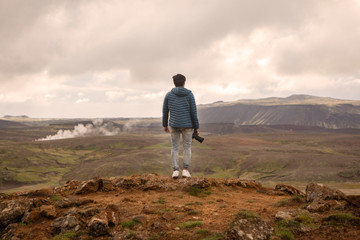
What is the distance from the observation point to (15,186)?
76938 mm

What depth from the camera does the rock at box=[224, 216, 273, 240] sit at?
184 inches

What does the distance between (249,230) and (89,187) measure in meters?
6.43

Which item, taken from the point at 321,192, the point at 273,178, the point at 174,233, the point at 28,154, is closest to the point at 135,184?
the point at 174,233

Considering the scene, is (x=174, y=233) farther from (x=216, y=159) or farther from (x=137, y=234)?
(x=216, y=159)

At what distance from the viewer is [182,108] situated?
966cm

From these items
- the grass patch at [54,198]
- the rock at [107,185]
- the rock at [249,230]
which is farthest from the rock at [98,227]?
the rock at [107,185]

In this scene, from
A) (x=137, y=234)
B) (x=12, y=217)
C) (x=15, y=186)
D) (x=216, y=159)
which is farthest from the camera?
(x=216, y=159)

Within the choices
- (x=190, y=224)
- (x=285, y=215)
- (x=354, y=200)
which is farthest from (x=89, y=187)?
(x=354, y=200)

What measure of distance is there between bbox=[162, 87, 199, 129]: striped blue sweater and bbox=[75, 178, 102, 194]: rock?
3564 millimetres

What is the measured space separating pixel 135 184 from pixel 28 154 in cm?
12252

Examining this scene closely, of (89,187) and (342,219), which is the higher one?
(342,219)

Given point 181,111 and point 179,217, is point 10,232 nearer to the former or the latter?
point 179,217

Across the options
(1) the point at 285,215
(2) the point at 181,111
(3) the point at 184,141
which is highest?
(2) the point at 181,111

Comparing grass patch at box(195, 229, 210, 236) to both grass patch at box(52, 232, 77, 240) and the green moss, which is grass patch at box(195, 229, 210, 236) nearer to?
the green moss
